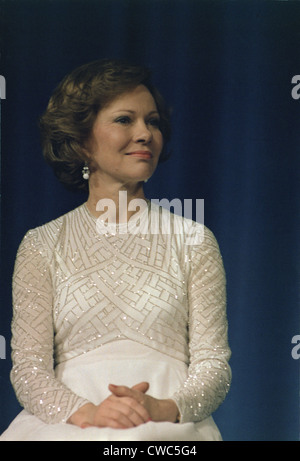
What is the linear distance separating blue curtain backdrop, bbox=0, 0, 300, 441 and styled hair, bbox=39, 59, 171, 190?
0.14 meters

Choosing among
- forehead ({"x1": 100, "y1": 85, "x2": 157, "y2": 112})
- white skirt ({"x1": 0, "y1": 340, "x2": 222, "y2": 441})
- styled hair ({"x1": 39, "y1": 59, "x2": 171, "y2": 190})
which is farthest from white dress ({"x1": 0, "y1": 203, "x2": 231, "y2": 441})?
forehead ({"x1": 100, "y1": 85, "x2": 157, "y2": 112})

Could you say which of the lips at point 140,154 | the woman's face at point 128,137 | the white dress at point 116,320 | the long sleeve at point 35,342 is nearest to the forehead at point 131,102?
the woman's face at point 128,137

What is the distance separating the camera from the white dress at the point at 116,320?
82.5 inches

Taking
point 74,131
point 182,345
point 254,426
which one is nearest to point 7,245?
point 74,131

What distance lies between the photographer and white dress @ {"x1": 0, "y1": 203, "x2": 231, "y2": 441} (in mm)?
2096

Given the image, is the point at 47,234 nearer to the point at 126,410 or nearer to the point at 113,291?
the point at 113,291

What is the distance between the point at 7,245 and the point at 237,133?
2.81 feet

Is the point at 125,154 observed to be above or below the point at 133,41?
below

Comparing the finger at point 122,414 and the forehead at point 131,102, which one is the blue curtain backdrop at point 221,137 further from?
the finger at point 122,414

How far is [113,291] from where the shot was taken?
2.22 metres

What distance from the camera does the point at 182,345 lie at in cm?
221

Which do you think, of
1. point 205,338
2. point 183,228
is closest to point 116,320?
point 205,338

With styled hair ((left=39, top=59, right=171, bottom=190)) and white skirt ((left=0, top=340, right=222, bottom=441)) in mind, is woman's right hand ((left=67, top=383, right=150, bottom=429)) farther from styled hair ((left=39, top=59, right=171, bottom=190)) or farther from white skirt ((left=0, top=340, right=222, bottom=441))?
styled hair ((left=39, top=59, right=171, bottom=190))
